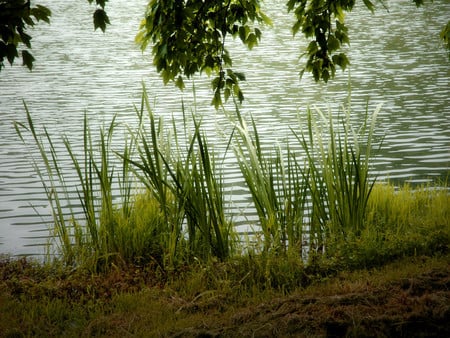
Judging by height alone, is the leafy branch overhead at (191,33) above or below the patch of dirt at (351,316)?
above

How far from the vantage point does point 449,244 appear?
18.0 feet

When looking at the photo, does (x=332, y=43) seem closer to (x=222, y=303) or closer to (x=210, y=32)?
(x=210, y=32)

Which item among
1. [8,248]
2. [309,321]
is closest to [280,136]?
[8,248]

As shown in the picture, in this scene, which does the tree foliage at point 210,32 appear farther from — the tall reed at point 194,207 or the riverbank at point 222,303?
the riverbank at point 222,303

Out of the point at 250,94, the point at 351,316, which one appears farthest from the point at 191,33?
the point at 250,94

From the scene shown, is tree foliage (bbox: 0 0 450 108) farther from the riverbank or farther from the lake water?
the riverbank

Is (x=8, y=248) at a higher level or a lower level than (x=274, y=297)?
lower

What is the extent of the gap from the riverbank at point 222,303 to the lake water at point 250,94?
1643mm

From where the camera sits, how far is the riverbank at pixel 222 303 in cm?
384

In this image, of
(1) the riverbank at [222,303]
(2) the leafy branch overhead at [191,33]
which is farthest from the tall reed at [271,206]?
(2) the leafy branch overhead at [191,33]

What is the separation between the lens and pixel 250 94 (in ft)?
53.2

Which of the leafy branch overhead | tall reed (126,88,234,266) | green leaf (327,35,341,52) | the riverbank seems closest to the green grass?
tall reed (126,88,234,266)

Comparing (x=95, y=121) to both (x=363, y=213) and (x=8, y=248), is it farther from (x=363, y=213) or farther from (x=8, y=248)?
(x=363, y=213)

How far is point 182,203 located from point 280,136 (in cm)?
639
